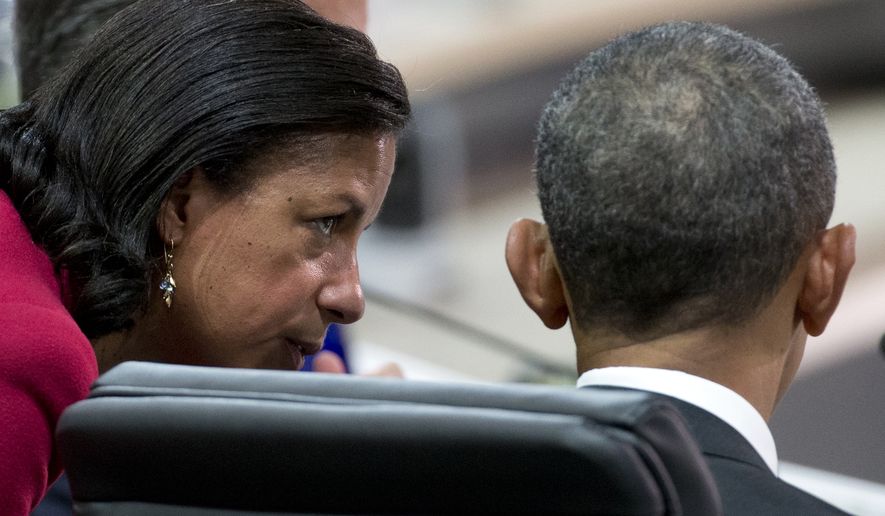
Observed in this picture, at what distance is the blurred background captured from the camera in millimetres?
5387

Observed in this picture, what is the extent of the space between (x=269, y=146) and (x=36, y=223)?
0.96 feet

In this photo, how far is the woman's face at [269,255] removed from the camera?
176 cm

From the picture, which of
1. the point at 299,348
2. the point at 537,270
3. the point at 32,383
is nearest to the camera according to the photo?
the point at 537,270

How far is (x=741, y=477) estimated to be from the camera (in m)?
1.16

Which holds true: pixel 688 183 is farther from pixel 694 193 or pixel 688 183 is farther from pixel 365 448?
pixel 365 448

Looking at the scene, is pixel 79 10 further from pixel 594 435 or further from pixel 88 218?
pixel 594 435

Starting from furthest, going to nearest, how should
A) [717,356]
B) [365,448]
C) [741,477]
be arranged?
[717,356], [741,477], [365,448]

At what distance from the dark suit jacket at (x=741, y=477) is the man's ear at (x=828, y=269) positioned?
0.15 meters

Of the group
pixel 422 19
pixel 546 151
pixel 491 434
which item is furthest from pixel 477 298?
pixel 491 434

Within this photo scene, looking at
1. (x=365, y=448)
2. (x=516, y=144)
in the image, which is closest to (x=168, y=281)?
(x=365, y=448)

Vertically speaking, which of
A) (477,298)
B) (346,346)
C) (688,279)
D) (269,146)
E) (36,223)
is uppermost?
(688,279)

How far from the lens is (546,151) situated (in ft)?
4.43

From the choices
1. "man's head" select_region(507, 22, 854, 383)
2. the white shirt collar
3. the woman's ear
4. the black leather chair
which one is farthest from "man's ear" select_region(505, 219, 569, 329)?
the woman's ear

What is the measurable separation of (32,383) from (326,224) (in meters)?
0.44
